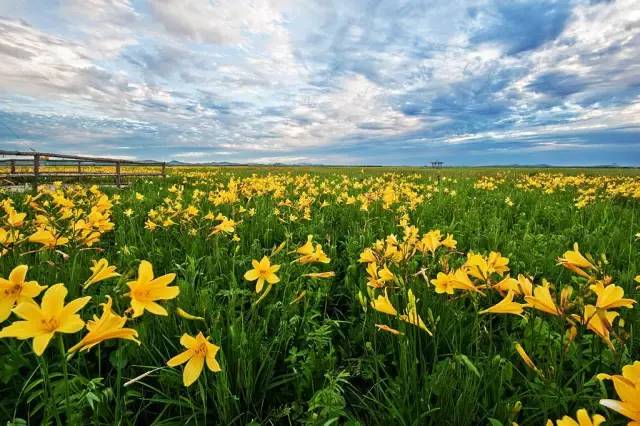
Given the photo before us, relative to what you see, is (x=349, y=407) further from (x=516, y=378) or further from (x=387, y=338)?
(x=516, y=378)

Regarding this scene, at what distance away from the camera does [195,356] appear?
134 centimetres

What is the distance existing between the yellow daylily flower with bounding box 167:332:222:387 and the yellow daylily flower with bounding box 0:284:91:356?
1.18 ft

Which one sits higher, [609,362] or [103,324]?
[103,324]

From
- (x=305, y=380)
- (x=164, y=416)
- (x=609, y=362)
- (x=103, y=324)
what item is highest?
(x=103, y=324)

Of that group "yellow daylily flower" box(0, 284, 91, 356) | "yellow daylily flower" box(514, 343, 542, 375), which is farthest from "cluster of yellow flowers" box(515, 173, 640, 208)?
"yellow daylily flower" box(0, 284, 91, 356)

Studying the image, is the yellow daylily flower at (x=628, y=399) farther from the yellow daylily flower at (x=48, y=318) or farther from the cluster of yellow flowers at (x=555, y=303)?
the yellow daylily flower at (x=48, y=318)

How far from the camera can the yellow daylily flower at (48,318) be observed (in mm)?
1015

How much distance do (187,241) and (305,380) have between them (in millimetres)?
2545

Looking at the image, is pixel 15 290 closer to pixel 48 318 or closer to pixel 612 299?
pixel 48 318

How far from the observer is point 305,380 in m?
1.88

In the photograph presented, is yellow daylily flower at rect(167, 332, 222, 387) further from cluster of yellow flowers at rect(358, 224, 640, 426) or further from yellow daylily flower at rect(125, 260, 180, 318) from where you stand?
cluster of yellow flowers at rect(358, 224, 640, 426)

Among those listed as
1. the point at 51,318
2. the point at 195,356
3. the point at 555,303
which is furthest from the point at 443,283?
the point at 51,318

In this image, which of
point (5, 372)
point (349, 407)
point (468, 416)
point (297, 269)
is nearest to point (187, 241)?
point (297, 269)

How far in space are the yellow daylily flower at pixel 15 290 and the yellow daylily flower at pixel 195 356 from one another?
1.65 feet
